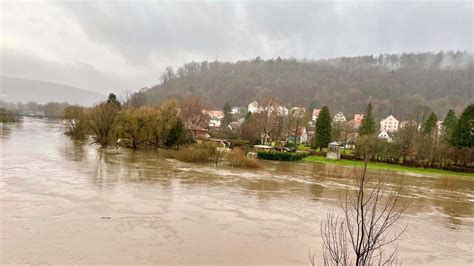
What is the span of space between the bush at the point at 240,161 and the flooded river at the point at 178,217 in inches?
249

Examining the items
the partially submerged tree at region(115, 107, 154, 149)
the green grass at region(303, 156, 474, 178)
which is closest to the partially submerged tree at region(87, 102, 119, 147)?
the partially submerged tree at region(115, 107, 154, 149)

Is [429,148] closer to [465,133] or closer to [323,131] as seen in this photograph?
[465,133]

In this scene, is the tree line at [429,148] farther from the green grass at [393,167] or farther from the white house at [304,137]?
the white house at [304,137]

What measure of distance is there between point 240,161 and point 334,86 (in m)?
136

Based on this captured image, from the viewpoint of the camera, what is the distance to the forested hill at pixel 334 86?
141 m

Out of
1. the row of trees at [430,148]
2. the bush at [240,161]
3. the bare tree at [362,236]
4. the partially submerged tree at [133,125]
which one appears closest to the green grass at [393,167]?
the row of trees at [430,148]

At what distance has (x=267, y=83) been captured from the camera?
173625mm

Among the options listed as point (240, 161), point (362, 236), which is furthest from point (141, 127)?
point (362, 236)

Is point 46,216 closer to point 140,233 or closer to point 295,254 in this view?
point 140,233

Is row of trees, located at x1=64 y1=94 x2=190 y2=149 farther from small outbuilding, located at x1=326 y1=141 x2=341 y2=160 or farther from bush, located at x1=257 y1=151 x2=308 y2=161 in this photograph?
small outbuilding, located at x1=326 y1=141 x2=341 y2=160

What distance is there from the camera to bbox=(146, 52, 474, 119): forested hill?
140512 millimetres

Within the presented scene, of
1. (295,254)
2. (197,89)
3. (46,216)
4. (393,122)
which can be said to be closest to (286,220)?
(295,254)

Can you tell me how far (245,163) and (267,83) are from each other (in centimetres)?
13975

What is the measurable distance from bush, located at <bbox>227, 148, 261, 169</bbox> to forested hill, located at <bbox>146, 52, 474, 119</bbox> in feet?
320
